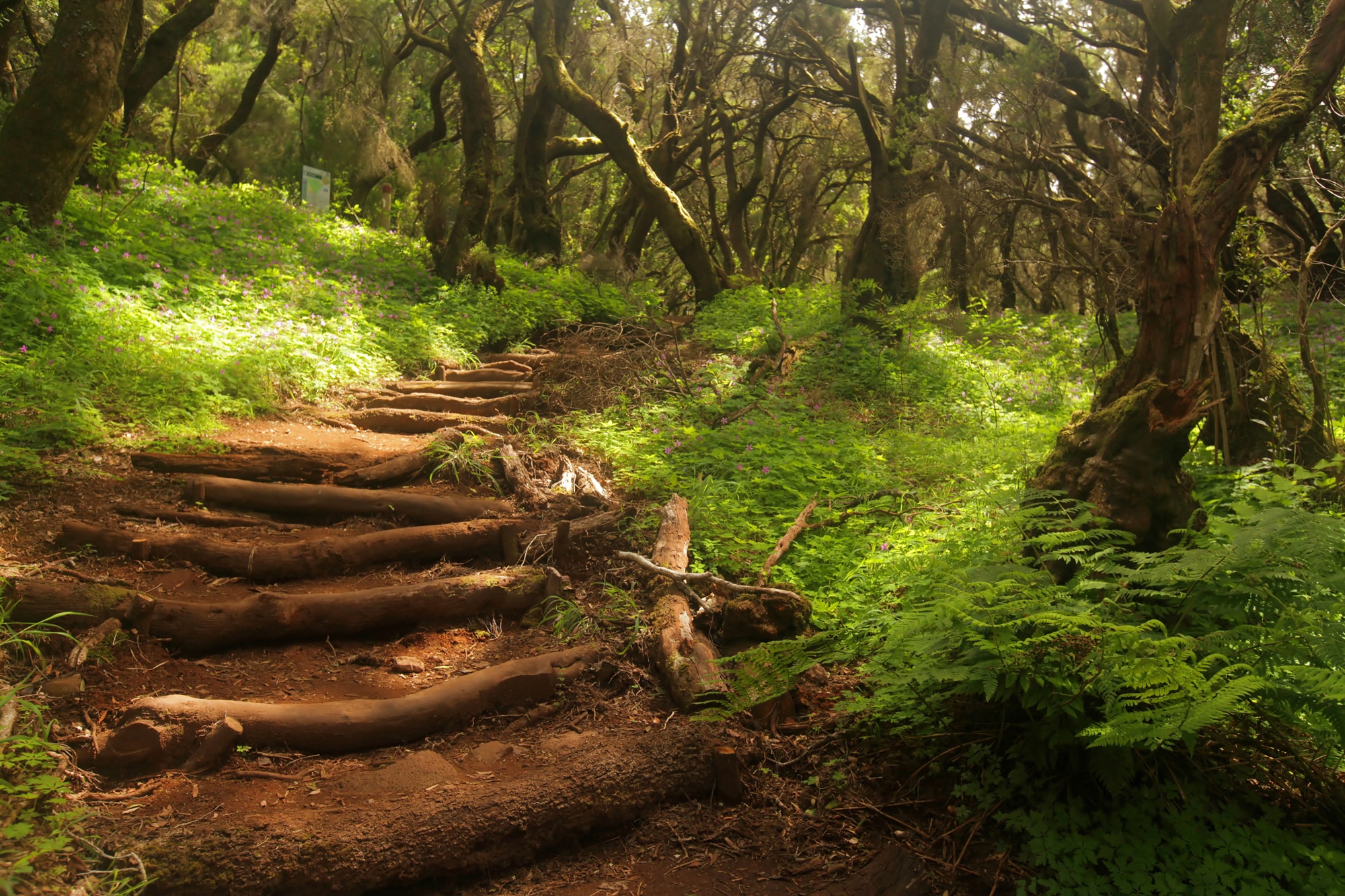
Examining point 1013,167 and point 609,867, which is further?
point 1013,167

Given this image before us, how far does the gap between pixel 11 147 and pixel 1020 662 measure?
30.9ft

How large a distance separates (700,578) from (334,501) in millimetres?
2622

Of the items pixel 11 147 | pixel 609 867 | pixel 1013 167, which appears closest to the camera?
pixel 609 867

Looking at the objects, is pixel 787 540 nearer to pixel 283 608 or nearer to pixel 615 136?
pixel 283 608

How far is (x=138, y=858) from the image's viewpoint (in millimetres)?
2494

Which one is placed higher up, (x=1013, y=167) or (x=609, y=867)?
(x=1013, y=167)

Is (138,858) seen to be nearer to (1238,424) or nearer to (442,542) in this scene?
(442,542)

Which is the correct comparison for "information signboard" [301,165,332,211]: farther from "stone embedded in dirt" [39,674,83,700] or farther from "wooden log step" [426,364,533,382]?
"stone embedded in dirt" [39,674,83,700]

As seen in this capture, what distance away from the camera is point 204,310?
26.0 ft

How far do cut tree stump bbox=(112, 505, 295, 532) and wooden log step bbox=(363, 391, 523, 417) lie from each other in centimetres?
299

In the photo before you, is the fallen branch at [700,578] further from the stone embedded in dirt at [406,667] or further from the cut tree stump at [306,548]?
the stone embedded in dirt at [406,667]

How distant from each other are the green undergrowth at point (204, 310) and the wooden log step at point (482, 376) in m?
0.43

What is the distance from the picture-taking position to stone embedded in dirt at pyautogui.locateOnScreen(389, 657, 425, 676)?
410cm

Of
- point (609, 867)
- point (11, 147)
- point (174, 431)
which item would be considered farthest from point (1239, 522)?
point (11, 147)
